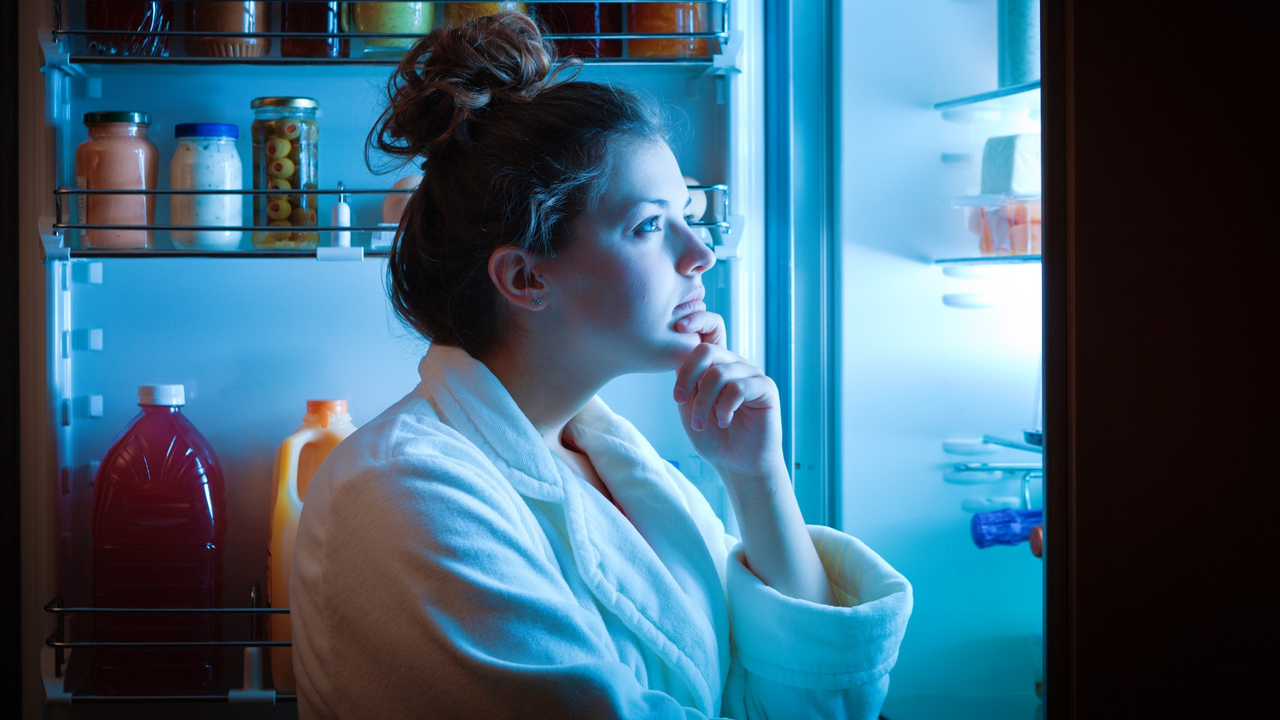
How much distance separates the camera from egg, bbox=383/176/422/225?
1.28 metres

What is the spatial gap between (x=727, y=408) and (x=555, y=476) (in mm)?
203

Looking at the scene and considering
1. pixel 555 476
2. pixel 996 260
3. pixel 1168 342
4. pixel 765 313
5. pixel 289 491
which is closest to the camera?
pixel 1168 342

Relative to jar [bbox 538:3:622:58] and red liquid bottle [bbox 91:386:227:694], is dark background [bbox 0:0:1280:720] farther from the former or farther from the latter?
red liquid bottle [bbox 91:386:227:694]

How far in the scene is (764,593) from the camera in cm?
100

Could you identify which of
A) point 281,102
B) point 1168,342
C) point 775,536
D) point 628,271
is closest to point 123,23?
point 281,102

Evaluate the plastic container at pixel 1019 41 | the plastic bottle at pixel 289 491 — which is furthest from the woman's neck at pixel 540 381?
the plastic container at pixel 1019 41

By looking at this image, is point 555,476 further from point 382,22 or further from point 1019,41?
point 1019,41

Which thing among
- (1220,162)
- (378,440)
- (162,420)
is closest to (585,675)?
(378,440)

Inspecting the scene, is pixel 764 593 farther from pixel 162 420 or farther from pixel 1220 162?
pixel 162 420

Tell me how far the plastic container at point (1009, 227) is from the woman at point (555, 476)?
18.4 inches

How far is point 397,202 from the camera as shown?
1282 mm

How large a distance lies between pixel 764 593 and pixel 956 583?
527mm

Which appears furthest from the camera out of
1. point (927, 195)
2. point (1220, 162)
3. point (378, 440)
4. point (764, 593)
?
point (927, 195)

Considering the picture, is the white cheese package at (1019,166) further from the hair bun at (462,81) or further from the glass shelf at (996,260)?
the hair bun at (462,81)
